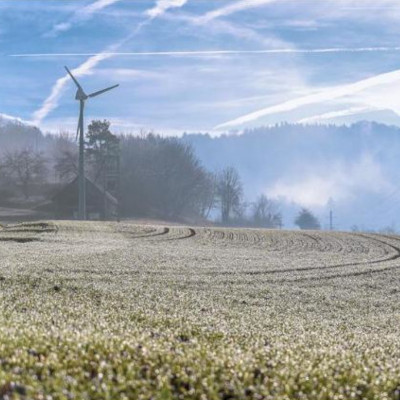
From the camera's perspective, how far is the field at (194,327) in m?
7.94

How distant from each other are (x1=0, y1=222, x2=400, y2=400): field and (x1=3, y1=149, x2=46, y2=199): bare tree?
118 meters

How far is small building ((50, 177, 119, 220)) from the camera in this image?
13175 centimetres

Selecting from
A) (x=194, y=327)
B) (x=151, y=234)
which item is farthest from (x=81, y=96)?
(x=194, y=327)

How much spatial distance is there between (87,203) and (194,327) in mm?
123482

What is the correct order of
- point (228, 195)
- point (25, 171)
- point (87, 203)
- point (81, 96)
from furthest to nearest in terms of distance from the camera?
1. point (228, 195)
2. point (25, 171)
3. point (87, 203)
4. point (81, 96)

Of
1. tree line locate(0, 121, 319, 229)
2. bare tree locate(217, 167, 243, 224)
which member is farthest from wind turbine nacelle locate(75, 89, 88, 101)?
bare tree locate(217, 167, 243, 224)

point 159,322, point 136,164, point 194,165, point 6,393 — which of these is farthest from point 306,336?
point 194,165

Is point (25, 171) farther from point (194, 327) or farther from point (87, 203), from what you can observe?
point (194, 327)

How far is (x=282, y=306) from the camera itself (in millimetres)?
23484

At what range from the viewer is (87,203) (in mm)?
134750

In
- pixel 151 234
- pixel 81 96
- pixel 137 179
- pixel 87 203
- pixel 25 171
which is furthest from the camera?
pixel 137 179

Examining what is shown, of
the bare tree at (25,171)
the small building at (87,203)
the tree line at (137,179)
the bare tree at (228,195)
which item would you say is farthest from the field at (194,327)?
the bare tree at (228,195)

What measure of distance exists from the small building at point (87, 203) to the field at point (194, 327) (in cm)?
9038

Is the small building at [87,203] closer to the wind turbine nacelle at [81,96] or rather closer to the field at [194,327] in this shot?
the wind turbine nacelle at [81,96]
